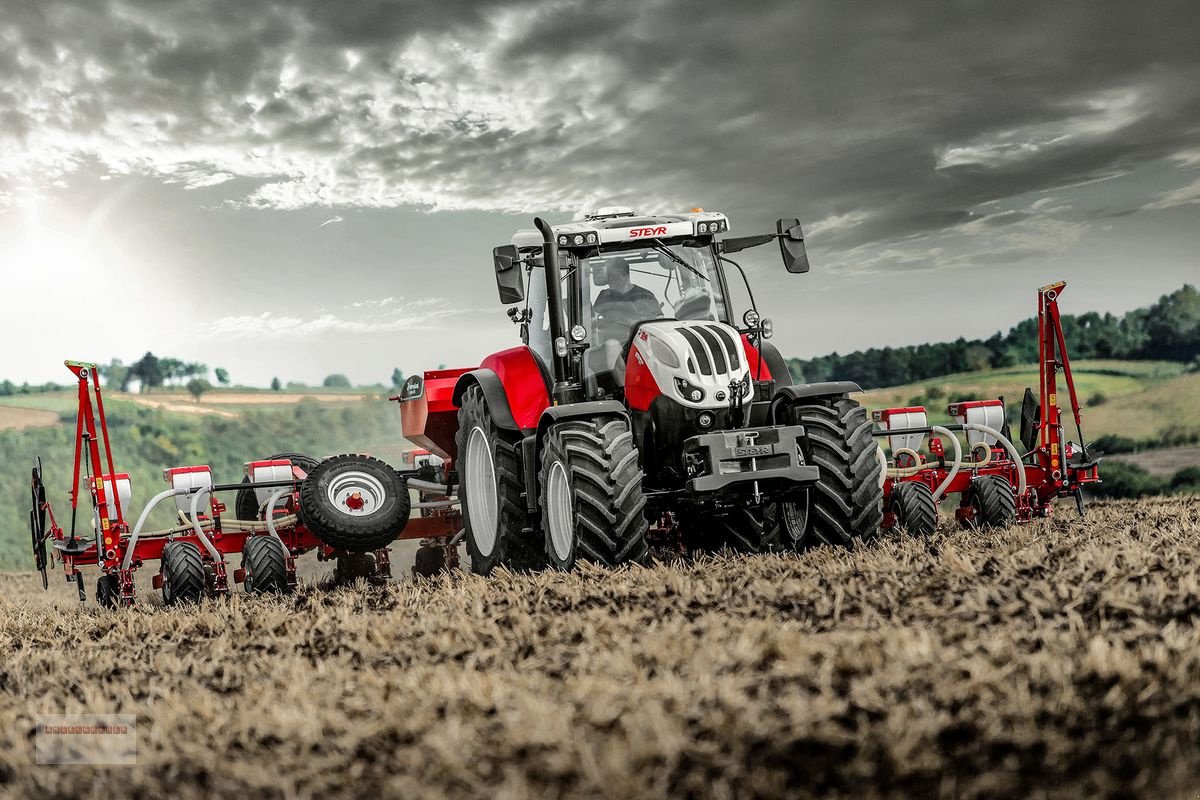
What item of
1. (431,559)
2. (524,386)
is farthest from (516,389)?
(431,559)

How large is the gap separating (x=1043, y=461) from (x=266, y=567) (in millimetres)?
6678

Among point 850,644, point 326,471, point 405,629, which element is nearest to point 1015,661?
point 850,644

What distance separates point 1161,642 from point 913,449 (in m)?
6.68

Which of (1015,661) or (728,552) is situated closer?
(1015,661)

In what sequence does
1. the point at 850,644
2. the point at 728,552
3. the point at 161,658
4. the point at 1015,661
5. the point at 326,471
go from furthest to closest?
1. the point at 326,471
2. the point at 728,552
3. the point at 161,658
4. the point at 850,644
5. the point at 1015,661

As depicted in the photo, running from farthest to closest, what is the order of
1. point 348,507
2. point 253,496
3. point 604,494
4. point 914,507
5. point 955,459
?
1. point 253,496
2. point 955,459
3. point 914,507
4. point 348,507
5. point 604,494

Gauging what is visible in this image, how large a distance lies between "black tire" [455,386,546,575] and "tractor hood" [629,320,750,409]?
A: 1266mm

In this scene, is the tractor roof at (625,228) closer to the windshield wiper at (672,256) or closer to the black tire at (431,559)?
the windshield wiper at (672,256)

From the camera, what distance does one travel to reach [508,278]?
7.55m

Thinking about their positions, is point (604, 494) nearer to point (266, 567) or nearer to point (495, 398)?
point (495, 398)

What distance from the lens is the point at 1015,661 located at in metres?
3.84

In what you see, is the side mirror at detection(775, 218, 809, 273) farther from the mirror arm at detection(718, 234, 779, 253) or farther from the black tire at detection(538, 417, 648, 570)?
the black tire at detection(538, 417, 648, 570)

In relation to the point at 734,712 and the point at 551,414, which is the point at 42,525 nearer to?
the point at 551,414

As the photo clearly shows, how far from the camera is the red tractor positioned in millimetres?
6707
